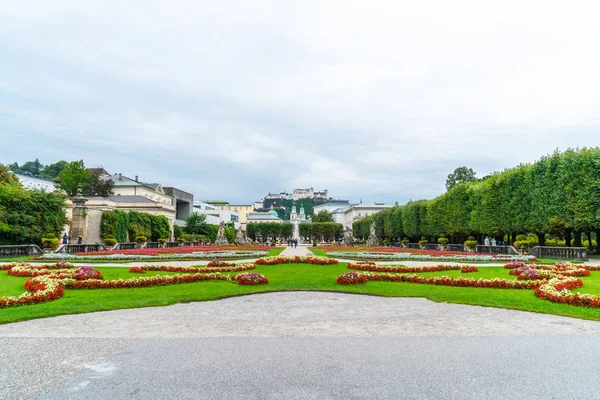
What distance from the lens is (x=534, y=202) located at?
34.4 metres

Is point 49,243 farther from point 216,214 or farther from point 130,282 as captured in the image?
point 216,214

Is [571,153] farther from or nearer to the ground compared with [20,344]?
farther from the ground

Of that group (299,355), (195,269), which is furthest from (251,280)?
(299,355)

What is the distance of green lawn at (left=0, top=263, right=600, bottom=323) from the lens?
30.9 feet

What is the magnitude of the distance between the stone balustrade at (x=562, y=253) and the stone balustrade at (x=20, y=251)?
3678cm

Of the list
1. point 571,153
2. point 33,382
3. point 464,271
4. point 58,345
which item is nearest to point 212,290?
point 58,345

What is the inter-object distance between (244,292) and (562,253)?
25350 mm

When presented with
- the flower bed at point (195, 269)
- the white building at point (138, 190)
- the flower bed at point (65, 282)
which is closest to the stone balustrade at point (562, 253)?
the flower bed at point (195, 269)

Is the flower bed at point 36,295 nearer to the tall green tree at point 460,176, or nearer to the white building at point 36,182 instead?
the white building at point 36,182

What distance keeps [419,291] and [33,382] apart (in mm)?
10407

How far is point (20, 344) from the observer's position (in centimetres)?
655

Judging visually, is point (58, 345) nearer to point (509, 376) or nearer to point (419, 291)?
point (509, 376)

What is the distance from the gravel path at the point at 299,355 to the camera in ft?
15.4

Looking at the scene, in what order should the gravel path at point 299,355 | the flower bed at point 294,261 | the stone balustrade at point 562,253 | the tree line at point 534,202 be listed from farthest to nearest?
the tree line at point 534,202, the stone balustrade at point 562,253, the flower bed at point 294,261, the gravel path at point 299,355
